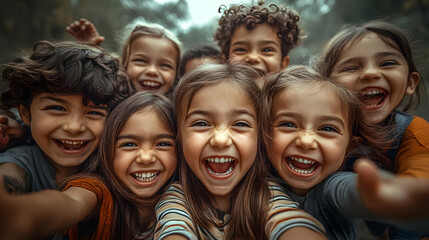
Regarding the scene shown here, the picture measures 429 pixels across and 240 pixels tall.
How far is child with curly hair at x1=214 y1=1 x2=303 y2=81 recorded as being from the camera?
2.40 metres

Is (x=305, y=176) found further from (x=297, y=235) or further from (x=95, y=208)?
(x=95, y=208)

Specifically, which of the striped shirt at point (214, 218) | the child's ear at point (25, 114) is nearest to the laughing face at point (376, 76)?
the striped shirt at point (214, 218)

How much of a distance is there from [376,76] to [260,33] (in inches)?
41.6

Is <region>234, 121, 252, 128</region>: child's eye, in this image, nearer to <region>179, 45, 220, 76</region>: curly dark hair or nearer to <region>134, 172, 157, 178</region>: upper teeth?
<region>134, 172, 157, 178</region>: upper teeth

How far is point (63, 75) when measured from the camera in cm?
168

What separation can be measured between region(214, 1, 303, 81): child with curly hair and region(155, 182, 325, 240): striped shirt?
47.9 inches

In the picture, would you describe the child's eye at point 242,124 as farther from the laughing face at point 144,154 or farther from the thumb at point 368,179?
the thumb at point 368,179

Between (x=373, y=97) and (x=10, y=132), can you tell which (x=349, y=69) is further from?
(x=10, y=132)

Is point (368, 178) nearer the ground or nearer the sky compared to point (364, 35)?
nearer the ground

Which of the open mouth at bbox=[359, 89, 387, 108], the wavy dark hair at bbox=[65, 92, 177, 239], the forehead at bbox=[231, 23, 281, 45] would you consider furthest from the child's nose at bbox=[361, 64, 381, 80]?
the wavy dark hair at bbox=[65, 92, 177, 239]

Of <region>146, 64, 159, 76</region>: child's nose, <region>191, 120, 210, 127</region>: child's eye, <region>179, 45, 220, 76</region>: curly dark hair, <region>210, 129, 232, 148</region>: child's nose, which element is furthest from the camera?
<region>179, 45, 220, 76</region>: curly dark hair

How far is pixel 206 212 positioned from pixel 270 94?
832mm

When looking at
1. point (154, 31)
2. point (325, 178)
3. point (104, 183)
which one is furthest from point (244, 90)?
point (154, 31)

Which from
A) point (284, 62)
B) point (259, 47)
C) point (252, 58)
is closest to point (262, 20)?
point (259, 47)
